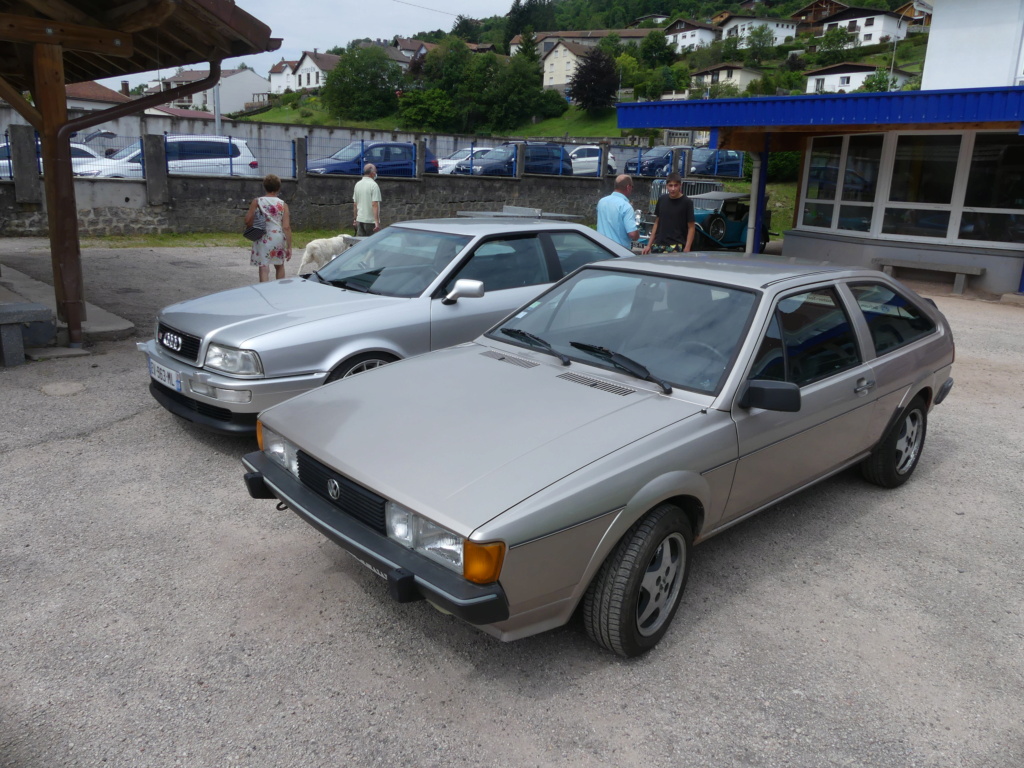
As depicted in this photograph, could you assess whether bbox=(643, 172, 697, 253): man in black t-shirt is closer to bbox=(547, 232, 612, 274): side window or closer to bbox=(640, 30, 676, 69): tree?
bbox=(547, 232, 612, 274): side window

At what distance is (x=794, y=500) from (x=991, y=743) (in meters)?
2.11

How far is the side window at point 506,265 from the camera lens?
6.00m

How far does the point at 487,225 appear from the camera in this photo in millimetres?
6312

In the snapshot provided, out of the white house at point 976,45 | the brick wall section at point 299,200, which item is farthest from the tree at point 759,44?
the white house at point 976,45

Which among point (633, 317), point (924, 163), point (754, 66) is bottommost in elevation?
point (633, 317)

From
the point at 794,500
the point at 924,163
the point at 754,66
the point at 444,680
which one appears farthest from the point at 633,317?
the point at 754,66

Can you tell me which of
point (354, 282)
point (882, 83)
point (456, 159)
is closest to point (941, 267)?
point (354, 282)

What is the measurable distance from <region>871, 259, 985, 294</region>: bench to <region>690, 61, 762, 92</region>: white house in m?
83.0

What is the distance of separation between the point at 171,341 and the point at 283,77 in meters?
143

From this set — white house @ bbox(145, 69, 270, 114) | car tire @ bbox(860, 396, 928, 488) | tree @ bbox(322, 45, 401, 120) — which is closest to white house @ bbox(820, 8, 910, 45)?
tree @ bbox(322, 45, 401, 120)

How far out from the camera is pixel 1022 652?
132 inches

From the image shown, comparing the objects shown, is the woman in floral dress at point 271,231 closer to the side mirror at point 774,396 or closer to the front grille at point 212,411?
the front grille at point 212,411

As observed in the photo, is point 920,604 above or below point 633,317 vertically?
below

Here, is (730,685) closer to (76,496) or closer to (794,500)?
(794,500)
